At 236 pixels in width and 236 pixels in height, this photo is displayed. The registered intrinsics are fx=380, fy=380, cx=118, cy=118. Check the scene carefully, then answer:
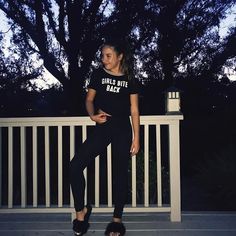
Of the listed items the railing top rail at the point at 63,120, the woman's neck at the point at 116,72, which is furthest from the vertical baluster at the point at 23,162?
the woman's neck at the point at 116,72

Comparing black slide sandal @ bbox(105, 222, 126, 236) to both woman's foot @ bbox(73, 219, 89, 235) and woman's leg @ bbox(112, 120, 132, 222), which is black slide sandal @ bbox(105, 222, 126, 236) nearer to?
woman's leg @ bbox(112, 120, 132, 222)

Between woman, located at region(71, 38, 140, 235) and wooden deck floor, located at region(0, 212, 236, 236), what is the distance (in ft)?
0.89

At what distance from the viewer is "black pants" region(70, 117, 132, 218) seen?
2.73 meters

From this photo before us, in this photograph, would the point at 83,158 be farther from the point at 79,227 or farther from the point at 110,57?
the point at 110,57

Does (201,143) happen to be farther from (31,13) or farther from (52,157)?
(31,13)

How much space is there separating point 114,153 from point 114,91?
462 mm

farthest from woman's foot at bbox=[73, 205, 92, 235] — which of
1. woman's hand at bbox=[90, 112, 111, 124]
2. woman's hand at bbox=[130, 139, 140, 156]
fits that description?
woman's hand at bbox=[90, 112, 111, 124]

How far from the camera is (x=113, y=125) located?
2787 millimetres

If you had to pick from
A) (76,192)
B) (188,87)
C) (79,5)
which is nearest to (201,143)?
(188,87)

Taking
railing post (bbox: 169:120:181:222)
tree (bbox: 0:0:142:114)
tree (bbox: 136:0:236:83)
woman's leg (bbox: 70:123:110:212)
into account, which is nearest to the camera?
woman's leg (bbox: 70:123:110:212)

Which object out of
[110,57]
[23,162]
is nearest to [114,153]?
[110,57]

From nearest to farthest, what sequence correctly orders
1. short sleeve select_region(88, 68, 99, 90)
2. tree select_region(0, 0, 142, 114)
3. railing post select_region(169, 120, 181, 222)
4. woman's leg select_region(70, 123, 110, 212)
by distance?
woman's leg select_region(70, 123, 110, 212) → short sleeve select_region(88, 68, 99, 90) → railing post select_region(169, 120, 181, 222) → tree select_region(0, 0, 142, 114)

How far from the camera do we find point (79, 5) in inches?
372

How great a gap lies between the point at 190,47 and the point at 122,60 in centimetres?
744
